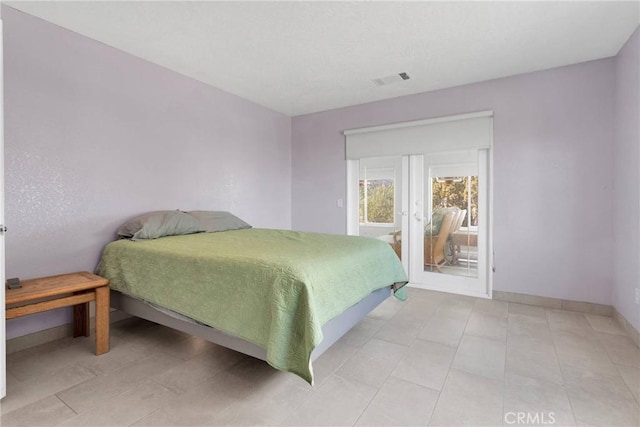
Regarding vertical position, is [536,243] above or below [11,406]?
above

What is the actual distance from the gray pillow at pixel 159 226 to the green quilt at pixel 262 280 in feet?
0.34

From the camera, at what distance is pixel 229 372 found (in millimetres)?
1965

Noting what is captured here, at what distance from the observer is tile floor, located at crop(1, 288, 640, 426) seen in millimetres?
1557

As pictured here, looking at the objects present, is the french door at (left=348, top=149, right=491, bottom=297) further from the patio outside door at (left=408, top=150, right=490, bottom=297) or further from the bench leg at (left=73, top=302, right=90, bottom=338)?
the bench leg at (left=73, top=302, right=90, bottom=338)

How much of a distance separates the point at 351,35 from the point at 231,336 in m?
2.43

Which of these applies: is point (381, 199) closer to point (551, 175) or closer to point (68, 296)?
point (551, 175)

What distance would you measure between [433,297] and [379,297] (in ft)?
4.08

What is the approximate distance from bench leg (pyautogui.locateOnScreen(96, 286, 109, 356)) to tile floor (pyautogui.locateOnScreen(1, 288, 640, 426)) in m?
0.07

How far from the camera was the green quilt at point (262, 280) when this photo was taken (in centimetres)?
160

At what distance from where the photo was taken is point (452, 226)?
12.4ft

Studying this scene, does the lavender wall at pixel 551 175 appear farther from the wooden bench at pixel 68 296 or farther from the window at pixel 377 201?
the wooden bench at pixel 68 296

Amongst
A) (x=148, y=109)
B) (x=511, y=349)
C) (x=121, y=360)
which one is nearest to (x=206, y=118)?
(x=148, y=109)

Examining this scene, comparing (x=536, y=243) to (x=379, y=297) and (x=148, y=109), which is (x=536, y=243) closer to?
(x=379, y=297)

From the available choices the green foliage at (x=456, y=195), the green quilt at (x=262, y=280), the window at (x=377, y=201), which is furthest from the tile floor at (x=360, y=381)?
the window at (x=377, y=201)
